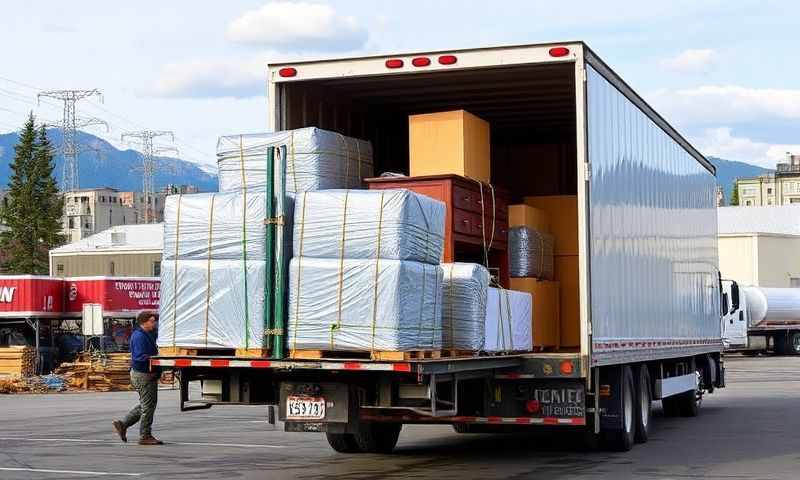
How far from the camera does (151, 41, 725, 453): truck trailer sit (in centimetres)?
1159

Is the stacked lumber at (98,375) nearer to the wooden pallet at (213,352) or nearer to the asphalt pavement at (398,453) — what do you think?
the asphalt pavement at (398,453)

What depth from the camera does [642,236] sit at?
16000 millimetres

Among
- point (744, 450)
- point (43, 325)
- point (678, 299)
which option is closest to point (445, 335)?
point (744, 450)

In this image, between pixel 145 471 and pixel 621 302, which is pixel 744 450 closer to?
pixel 621 302

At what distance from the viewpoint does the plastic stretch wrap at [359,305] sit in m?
10.8

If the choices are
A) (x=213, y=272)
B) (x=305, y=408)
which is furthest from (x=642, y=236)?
(x=213, y=272)

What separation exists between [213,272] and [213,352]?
771 millimetres

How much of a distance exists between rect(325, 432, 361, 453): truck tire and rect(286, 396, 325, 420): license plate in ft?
11.1

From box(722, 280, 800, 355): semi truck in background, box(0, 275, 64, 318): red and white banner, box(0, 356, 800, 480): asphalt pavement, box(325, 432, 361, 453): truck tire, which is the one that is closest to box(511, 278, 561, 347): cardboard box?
box(0, 356, 800, 480): asphalt pavement

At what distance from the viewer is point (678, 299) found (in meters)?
18.5

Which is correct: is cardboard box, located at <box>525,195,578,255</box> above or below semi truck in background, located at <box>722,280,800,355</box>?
above

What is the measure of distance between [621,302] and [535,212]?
4.41 ft

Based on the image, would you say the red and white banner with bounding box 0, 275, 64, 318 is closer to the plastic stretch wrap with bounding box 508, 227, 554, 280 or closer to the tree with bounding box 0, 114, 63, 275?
the plastic stretch wrap with bounding box 508, 227, 554, 280

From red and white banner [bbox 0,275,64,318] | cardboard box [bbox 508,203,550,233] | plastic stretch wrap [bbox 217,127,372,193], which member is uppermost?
plastic stretch wrap [bbox 217,127,372,193]
